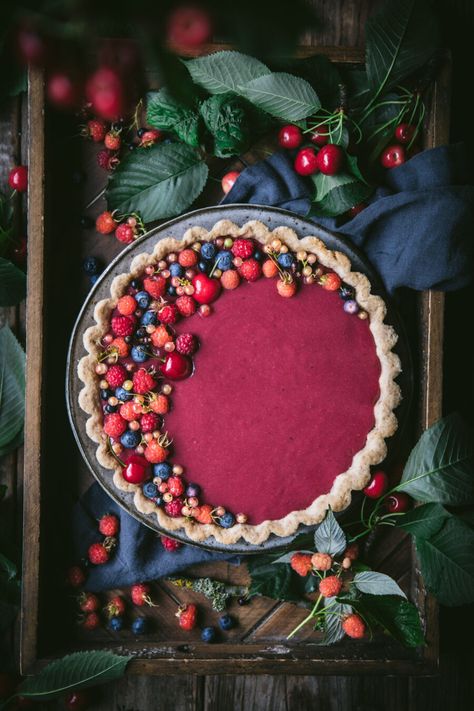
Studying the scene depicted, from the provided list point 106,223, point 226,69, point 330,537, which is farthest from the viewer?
point 106,223

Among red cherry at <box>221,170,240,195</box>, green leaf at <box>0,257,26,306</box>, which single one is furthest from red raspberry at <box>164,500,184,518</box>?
red cherry at <box>221,170,240,195</box>

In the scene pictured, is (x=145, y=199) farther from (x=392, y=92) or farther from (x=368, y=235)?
(x=392, y=92)

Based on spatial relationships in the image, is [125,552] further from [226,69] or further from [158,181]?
[226,69]

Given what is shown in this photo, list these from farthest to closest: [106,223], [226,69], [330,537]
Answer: [106,223], [226,69], [330,537]

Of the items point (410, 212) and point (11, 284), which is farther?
point (11, 284)

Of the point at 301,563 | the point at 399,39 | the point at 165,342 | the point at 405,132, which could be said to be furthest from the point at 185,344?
the point at 399,39

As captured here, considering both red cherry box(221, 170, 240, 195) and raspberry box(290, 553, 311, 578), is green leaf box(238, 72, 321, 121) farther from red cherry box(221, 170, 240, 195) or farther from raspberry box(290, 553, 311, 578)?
raspberry box(290, 553, 311, 578)
